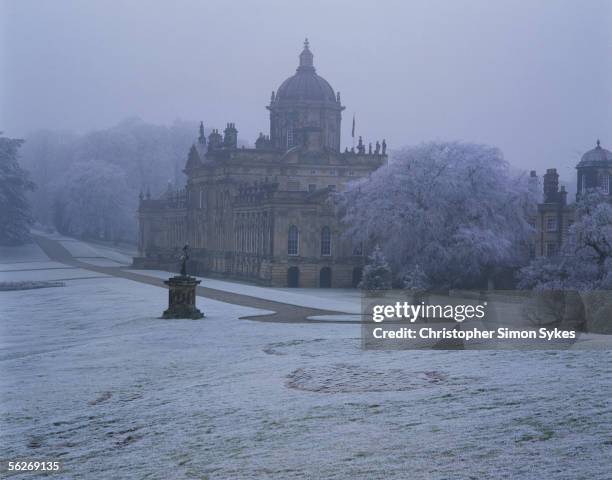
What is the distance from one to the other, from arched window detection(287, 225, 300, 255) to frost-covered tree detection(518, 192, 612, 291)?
2900 centimetres

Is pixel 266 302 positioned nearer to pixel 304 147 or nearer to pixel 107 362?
pixel 107 362

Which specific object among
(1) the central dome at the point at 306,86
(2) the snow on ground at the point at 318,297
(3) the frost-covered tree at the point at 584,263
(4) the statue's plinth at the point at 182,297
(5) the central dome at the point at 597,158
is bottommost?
(2) the snow on ground at the point at 318,297

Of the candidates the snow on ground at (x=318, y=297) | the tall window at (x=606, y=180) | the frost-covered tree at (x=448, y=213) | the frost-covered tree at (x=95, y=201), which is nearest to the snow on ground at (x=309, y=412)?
the snow on ground at (x=318, y=297)

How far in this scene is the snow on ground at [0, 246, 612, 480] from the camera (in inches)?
694

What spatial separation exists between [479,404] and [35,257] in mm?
98830

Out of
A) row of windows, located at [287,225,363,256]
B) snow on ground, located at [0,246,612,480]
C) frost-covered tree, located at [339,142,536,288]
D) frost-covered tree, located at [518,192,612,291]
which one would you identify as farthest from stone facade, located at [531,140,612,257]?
snow on ground, located at [0,246,612,480]

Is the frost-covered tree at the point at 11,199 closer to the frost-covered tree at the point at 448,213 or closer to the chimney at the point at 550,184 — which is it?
the frost-covered tree at the point at 448,213

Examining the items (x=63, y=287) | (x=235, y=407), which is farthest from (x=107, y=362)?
(x=63, y=287)

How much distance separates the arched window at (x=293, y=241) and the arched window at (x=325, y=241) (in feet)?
6.34

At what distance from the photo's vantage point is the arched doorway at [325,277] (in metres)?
79.3

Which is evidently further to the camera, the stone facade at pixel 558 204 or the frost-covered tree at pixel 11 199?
the frost-covered tree at pixel 11 199

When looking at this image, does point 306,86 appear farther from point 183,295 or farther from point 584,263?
point 183,295

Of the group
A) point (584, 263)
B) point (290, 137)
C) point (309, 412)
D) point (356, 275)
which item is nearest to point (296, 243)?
point (356, 275)

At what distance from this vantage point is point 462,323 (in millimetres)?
33281
